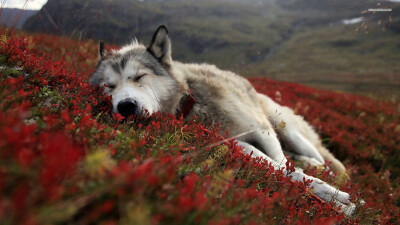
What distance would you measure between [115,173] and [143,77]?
3.37m

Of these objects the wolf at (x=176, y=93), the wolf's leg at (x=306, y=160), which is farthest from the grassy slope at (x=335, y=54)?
the wolf at (x=176, y=93)

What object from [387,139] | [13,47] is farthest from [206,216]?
[387,139]

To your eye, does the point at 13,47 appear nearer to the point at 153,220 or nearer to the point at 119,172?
the point at 119,172

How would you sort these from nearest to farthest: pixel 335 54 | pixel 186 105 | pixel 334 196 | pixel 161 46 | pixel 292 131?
pixel 334 196 < pixel 186 105 < pixel 161 46 < pixel 292 131 < pixel 335 54

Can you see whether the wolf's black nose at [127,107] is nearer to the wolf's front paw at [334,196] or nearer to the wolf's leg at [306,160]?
the wolf's front paw at [334,196]

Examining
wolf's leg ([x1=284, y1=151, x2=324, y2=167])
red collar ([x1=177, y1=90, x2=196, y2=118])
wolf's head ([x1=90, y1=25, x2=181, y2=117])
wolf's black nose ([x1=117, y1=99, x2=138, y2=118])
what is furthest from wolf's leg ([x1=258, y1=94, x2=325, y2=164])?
wolf's black nose ([x1=117, y1=99, x2=138, y2=118])

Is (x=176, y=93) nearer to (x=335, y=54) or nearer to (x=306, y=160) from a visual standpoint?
(x=306, y=160)

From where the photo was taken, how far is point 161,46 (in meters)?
5.00

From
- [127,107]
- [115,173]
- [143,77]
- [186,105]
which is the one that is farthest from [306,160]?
[115,173]

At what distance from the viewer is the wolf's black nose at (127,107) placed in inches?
143

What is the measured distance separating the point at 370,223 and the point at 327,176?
1.17m

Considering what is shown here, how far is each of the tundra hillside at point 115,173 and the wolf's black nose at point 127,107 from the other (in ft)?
0.87

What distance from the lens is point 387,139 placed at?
26.0ft

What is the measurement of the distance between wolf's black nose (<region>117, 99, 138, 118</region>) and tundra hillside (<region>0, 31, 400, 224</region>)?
0.87 ft
